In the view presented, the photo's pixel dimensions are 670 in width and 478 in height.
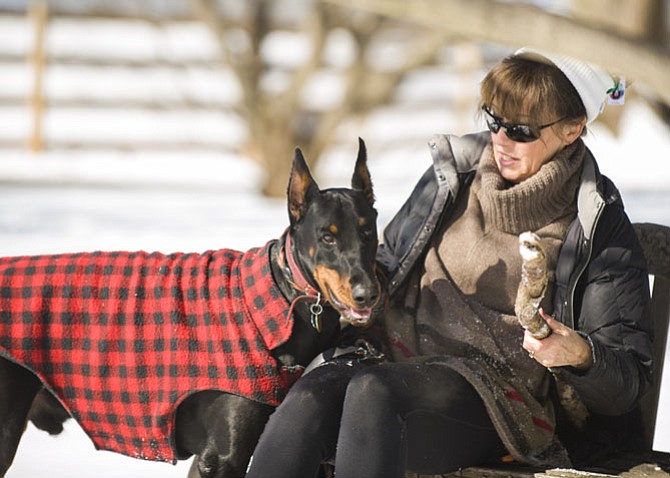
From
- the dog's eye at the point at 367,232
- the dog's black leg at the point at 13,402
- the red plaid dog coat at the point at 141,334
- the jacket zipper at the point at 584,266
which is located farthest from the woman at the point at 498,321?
the dog's black leg at the point at 13,402

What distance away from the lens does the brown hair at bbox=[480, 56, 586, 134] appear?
252 centimetres

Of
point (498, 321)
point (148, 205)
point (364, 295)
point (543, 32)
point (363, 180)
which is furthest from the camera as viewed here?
point (148, 205)

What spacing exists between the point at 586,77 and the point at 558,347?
74 centimetres

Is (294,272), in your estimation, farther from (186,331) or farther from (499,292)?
(499,292)

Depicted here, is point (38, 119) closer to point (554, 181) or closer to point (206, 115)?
point (206, 115)

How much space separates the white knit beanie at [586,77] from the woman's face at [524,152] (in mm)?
109

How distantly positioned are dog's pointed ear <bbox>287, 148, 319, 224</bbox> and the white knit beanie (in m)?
0.63

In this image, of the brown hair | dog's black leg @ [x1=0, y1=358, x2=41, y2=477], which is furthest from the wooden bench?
dog's black leg @ [x1=0, y1=358, x2=41, y2=477]

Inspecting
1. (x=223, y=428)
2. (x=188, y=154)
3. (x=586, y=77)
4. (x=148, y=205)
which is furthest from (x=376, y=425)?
(x=188, y=154)

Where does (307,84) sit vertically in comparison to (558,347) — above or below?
above

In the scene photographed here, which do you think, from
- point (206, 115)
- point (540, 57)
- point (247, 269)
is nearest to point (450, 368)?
point (247, 269)

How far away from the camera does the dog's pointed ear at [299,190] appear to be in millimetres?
2592

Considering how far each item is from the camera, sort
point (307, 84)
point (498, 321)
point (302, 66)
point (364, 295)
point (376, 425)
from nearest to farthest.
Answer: point (376, 425), point (364, 295), point (498, 321), point (302, 66), point (307, 84)

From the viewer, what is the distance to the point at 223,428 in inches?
98.0
